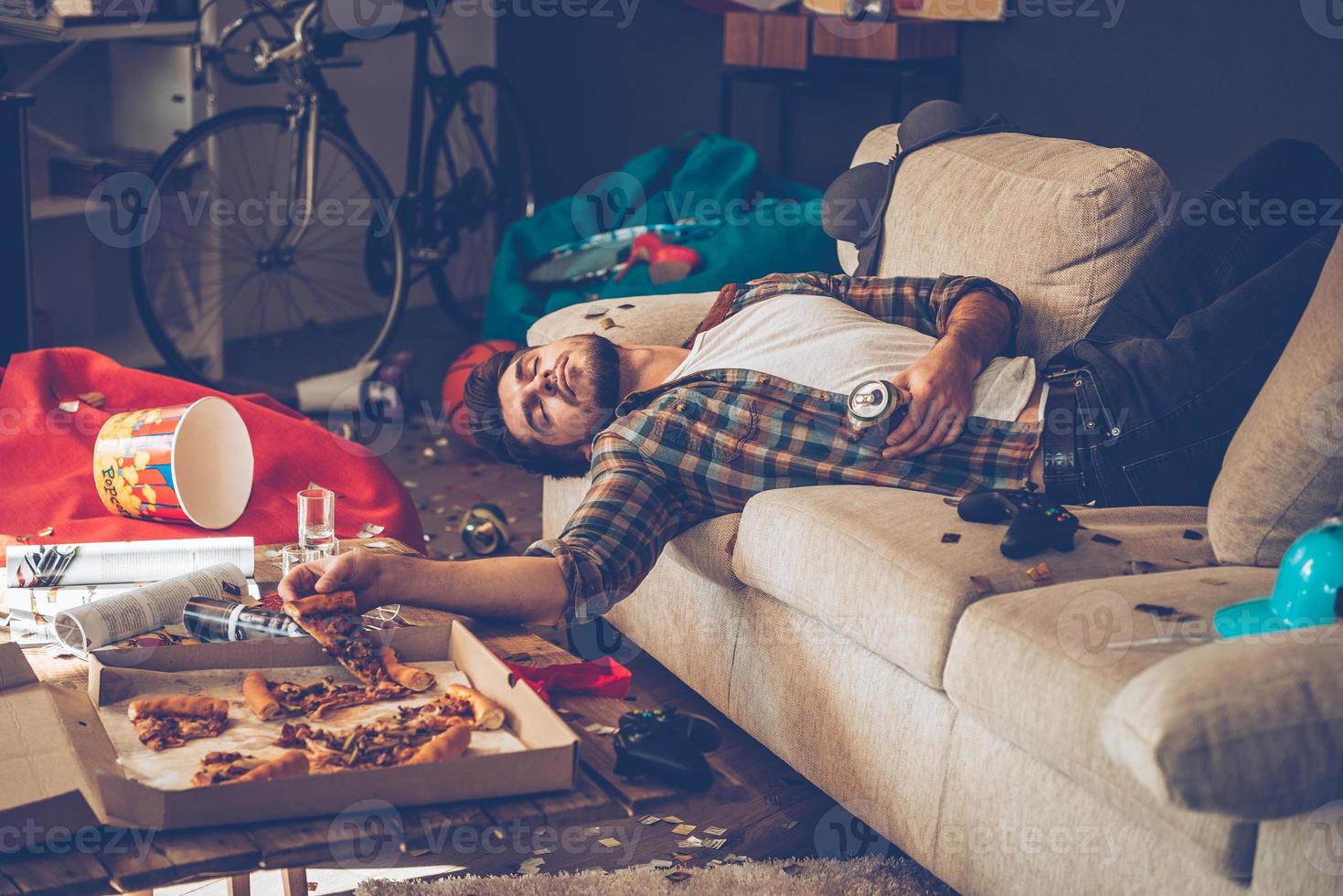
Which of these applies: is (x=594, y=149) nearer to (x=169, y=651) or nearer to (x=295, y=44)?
(x=295, y=44)

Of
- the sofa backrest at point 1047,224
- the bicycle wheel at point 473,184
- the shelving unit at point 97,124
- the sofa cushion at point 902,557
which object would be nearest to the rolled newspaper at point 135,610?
the sofa cushion at point 902,557

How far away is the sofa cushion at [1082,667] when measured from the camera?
1.34 metres

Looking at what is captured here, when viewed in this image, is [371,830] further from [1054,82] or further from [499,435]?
[1054,82]

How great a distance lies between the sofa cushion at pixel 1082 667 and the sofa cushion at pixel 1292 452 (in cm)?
6

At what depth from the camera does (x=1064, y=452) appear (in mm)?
1966

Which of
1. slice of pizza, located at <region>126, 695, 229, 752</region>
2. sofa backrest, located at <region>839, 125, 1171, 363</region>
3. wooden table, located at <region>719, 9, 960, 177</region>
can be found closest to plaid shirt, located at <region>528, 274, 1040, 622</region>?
sofa backrest, located at <region>839, 125, 1171, 363</region>

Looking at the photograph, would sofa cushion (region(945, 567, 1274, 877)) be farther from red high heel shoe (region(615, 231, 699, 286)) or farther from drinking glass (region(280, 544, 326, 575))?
red high heel shoe (region(615, 231, 699, 286))

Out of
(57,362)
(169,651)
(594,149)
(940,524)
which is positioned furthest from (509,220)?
(169,651)

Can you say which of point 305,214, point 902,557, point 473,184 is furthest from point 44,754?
point 473,184

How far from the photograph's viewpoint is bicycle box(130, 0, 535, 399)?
368cm

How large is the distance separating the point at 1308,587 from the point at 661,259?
2206mm

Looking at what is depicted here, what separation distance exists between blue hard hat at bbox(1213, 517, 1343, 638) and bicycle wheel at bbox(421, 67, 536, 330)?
3.31 metres

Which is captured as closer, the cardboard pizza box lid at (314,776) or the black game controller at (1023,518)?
the cardboard pizza box lid at (314,776)

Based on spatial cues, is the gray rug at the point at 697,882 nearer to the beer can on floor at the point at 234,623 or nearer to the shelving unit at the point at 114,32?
the beer can on floor at the point at 234,623
